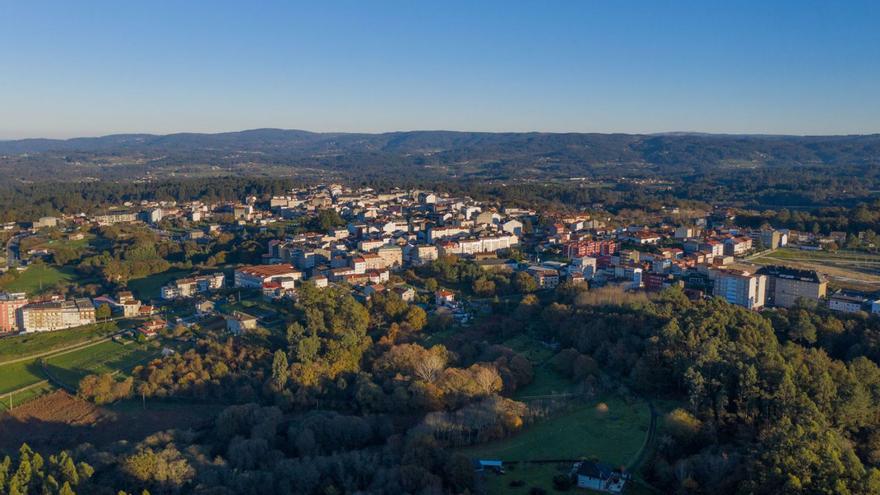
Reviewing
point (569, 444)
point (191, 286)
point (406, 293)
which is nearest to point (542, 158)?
point (191, 286)

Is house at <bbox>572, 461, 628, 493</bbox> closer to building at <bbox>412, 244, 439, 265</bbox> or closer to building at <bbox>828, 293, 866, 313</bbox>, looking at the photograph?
building at <bbox>828, 293, 866, 313</bbox>

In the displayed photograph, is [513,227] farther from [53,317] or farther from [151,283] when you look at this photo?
[53,317]

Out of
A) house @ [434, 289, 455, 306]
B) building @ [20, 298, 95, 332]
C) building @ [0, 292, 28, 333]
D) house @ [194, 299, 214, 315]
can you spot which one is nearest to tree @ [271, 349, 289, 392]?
house @ [434, 289, 455, 306]

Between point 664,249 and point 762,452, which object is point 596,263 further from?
point 762,452

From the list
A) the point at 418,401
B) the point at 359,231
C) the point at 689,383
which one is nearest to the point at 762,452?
the point at 689,383

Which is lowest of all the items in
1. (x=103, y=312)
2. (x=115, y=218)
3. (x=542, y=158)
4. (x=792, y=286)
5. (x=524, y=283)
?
(x=103, y=312)

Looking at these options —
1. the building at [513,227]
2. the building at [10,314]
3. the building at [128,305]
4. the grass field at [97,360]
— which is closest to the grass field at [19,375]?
the grass field at [97,360]
